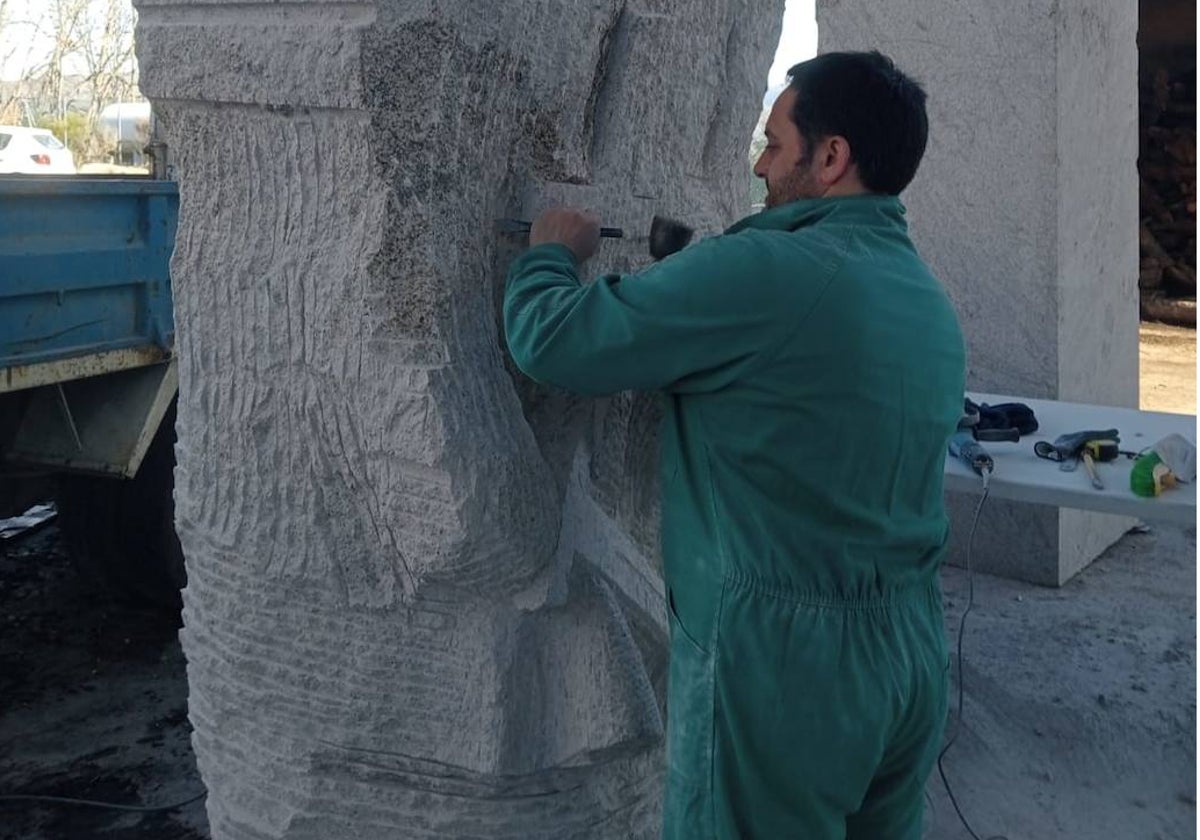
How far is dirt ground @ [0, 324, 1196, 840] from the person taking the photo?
2.98 m

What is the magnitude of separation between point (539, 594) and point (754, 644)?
0.33m

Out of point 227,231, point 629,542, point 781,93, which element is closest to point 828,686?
point 629,542

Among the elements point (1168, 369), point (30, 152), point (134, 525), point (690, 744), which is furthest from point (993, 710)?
point (30, 152)

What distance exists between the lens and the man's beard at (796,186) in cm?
147

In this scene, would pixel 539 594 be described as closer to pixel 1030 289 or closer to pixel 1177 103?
pixel 1030 289

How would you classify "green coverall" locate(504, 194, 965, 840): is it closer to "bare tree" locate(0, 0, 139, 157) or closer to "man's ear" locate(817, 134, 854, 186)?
"man's ear" locate(817, 134, 854, 186)

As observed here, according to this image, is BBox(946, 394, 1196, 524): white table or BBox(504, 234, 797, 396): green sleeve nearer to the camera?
BBox(504, 234, 797, 396): green sleeve


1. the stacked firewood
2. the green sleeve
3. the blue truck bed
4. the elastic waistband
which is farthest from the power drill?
the stacked firewood

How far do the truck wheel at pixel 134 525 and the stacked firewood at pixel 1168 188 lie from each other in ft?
26.9

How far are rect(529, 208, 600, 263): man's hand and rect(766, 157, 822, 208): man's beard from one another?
223 millimetres

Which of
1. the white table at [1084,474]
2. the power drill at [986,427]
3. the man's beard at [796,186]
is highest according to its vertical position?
the man's beard at [796,186]

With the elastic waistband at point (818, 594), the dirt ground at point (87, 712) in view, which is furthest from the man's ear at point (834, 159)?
the dirt ground at point (87, 712)

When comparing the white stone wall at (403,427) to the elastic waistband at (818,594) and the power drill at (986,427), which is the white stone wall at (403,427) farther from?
the power drill at (986,427)

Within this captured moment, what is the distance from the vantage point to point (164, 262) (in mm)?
3633
